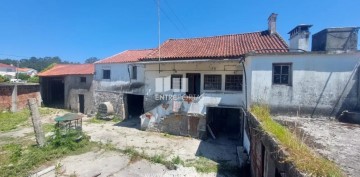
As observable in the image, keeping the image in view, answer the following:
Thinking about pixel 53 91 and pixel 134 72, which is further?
pixel 53 91

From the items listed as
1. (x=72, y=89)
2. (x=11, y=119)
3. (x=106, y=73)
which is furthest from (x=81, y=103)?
(x=11, y=119)

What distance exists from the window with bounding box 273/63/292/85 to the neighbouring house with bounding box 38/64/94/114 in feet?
58.3

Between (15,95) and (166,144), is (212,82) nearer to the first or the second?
(166,144)

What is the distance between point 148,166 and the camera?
367 inches

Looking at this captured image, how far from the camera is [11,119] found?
18.1m

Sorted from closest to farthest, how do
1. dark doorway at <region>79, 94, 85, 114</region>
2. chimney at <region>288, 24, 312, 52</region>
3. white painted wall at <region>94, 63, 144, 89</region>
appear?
chimney at <region>288, 24, 312, 52</region>
white painted wall at <region>94, 63, 144, 89</region>
dark doorway at <region>79, 94, 85, 114</region>

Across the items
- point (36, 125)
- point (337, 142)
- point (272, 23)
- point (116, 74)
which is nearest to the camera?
point (337, 142)

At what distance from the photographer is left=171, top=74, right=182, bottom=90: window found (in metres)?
16.0

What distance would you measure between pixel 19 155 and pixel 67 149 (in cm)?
206

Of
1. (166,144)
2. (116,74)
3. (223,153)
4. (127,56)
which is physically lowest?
(223,153)

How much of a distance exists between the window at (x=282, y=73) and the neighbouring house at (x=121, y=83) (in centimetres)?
1098

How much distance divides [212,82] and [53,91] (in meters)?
21.9

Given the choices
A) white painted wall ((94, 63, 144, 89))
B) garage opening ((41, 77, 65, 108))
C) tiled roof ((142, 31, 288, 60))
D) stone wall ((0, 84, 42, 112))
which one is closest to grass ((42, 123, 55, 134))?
white painted wall ((94, 63, 144, 89))

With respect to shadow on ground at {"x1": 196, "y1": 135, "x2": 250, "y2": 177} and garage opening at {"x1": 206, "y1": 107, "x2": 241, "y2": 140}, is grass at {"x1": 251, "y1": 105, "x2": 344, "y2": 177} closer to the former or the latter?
shadow on ground at {"x1": 196, "y1": 135, "x2": 250, "y2": 177}
